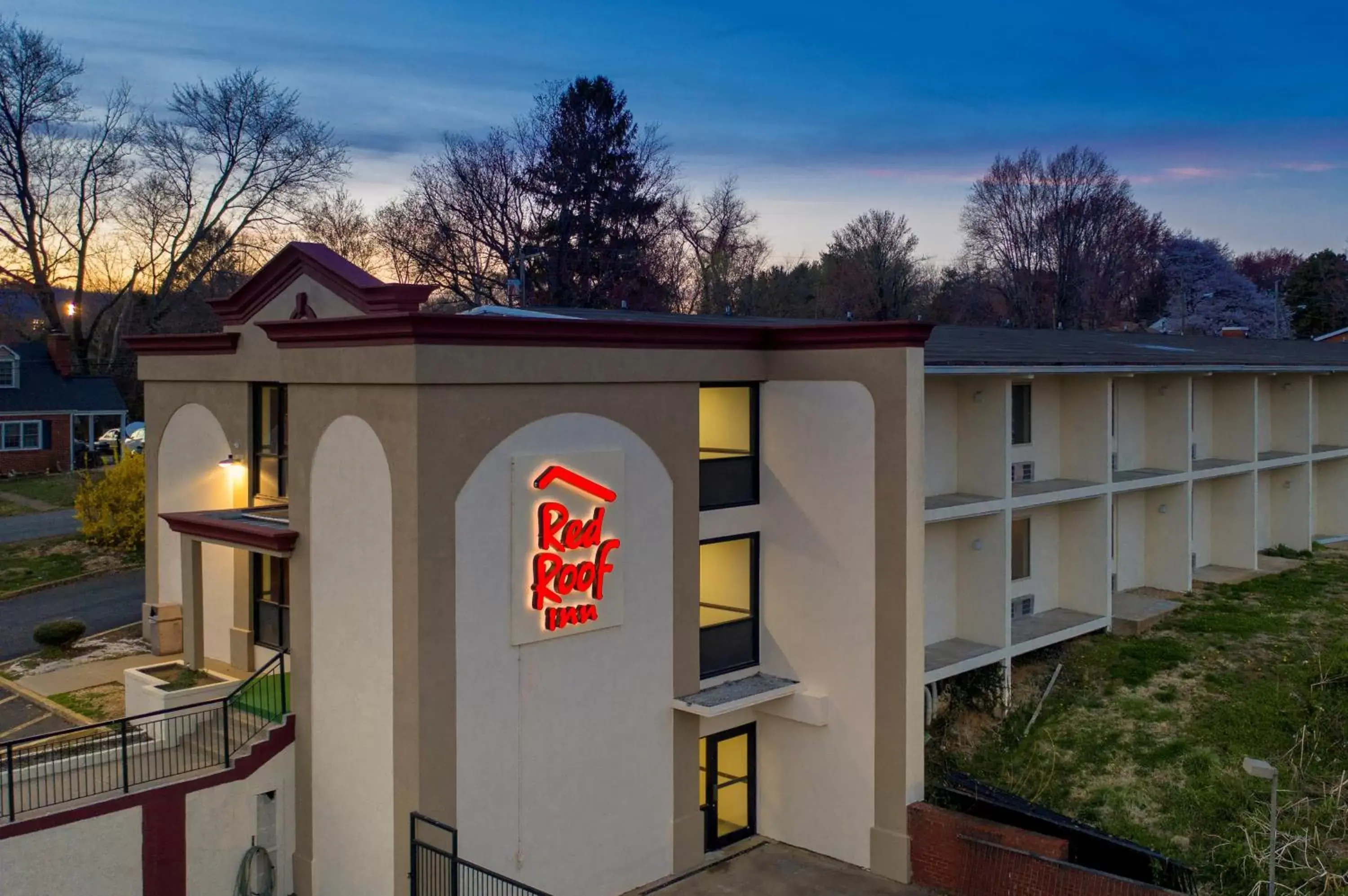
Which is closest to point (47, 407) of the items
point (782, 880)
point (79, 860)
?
point (79, 860)

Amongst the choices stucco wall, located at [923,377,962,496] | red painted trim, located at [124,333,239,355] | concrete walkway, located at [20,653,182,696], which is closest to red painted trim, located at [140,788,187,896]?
concrete walkway, located at [20,653,182,696]

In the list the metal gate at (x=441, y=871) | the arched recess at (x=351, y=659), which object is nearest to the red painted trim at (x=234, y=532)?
the arched recess at (x=351, y=659)

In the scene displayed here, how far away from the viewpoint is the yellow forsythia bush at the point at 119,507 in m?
30.2

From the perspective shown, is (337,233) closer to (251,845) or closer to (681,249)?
(681,249)

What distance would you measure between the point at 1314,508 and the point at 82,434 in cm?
5056

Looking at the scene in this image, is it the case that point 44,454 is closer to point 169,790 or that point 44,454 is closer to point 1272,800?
point 169,790

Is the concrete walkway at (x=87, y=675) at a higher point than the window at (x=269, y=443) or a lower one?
lower

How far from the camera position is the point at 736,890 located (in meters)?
15.4

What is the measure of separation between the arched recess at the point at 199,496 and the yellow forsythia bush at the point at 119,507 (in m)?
9.21

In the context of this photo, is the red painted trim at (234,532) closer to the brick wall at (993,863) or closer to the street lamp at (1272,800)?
the brick wall at (993,863)

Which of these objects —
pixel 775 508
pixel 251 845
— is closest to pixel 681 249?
pixel 775 508

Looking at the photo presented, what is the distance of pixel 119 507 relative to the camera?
30422 millimetres

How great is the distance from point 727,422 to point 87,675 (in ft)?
41.4

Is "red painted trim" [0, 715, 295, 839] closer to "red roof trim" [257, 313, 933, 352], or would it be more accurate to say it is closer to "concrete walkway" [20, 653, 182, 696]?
"red roof trim" [257, 313, 933, 352]
